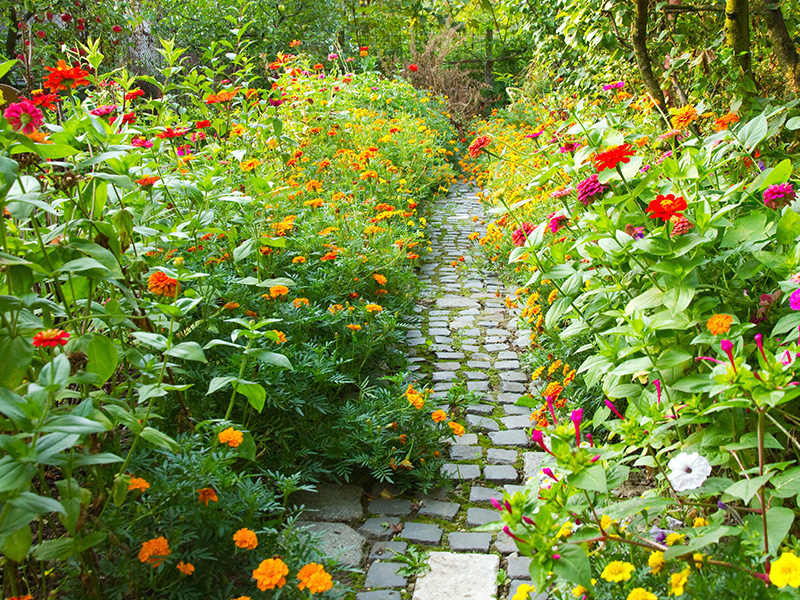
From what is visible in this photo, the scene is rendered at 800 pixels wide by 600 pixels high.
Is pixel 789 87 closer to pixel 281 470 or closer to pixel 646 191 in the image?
pixel 646 191

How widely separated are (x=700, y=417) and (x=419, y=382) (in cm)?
170

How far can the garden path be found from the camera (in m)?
1.94

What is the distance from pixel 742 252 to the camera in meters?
2.01

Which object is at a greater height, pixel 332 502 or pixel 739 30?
pixel 739 30

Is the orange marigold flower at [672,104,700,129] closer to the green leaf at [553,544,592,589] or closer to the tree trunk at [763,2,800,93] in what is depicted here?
the tree trunk at [763,2,800,93]

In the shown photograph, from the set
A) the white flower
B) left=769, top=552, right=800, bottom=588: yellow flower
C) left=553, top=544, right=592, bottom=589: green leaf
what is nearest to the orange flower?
left=553, top=544, right=592, bottom=589: green leaf

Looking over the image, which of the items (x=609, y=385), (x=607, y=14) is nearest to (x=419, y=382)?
(x=609, y=385)

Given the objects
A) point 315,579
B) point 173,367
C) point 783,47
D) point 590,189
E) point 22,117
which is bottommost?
point 315,579

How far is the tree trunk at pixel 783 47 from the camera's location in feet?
9.98

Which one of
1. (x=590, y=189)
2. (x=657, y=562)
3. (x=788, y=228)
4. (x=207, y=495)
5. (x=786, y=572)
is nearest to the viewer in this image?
(x=786, y=572)

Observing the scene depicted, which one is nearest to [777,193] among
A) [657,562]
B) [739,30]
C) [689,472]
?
[689,472]

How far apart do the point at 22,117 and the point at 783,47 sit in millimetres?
3357

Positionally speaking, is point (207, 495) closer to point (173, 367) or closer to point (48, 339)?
point (173, 367)

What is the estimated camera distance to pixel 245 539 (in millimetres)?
1613
